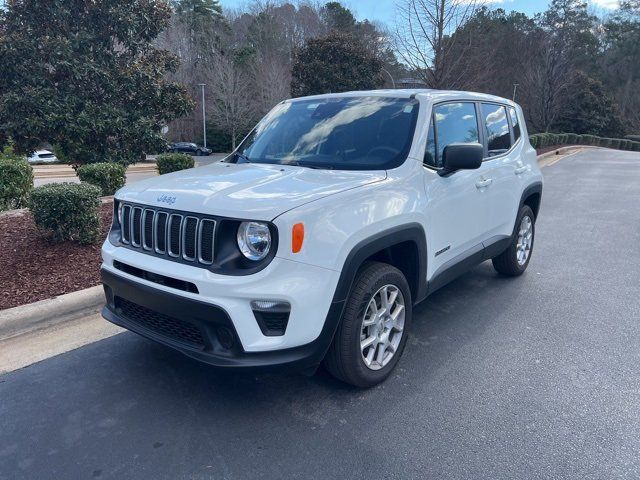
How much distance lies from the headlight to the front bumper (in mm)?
330

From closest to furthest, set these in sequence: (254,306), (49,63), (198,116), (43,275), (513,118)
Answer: (254,306)
(43,275)
(513,118)
(49,63)
(198,116)

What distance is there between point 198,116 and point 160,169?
4326 centimetres

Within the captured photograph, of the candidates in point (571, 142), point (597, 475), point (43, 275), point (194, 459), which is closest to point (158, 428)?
point (194, 459)

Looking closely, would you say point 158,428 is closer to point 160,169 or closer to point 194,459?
point 194,459

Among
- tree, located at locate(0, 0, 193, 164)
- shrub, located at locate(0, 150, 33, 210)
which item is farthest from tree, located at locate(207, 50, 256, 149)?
shrub, located at locate(0, 150, 33, 210)

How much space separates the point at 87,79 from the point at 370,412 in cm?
1021

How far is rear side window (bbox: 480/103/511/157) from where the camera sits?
4723 millimetres

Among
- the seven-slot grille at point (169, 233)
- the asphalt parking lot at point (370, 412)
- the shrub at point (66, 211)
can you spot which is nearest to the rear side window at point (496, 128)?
the asphalt parking lot at point (370, 412)

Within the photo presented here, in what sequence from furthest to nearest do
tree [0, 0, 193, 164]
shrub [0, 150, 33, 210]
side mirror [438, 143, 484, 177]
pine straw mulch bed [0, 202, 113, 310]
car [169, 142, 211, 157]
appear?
car [169, 142, 211, 157], tree [0, 0, 193, 164], shrub [0, 150, 33, 210], pine straw mulch bed [0, 202, 113, 310], side mirror [438, 143, 484, 177]

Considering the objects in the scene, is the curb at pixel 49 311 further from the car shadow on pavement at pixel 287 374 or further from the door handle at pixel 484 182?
the door handle at pixel 484 182

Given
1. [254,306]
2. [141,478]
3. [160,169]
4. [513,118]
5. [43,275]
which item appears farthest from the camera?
[160,169]

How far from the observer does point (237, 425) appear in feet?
9.41

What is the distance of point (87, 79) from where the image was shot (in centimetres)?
1059

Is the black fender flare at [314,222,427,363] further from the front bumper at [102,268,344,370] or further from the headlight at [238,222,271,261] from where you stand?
the headlight at [238,222,271,261]
